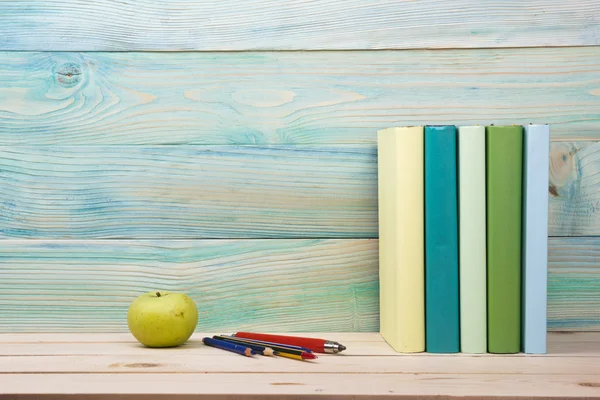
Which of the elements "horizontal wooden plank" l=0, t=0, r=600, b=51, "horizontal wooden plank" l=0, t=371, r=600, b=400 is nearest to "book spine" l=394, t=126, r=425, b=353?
"horizontal wooden plank" l=0, t=371, r=600, b=400

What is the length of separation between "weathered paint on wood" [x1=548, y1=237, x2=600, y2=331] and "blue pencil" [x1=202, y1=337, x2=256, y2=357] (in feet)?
1.67

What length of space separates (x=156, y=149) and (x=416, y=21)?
0.47 metres

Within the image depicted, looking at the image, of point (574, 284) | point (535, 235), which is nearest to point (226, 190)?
point (535, 235)

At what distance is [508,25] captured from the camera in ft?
3.72

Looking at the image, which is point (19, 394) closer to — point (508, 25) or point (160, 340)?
point (160, 340)

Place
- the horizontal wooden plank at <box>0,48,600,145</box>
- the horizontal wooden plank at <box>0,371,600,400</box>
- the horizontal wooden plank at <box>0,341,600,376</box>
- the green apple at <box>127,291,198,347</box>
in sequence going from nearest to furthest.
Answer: the horizontal wooden plank at <box>0,371,600,400</box>
the horizontal wooden plank at <box>0,341,600,376</box>
the green apple at <box>127,291,198,347</box>
the horizontal wooden plank at <box>0,48,600,145</box>

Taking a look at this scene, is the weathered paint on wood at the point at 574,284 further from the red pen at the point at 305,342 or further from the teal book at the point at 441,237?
the red pen at the point at 305,342

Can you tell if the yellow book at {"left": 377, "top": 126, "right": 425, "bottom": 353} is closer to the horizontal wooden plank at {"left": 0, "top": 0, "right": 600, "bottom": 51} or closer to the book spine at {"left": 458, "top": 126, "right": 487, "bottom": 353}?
the book spine at {"left": 458, "top": 126, "right": 487, "bottom": 353}

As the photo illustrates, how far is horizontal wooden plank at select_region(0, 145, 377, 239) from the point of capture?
1134mm

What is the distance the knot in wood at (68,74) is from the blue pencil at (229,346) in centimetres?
47

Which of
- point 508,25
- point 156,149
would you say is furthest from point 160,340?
point 508,25

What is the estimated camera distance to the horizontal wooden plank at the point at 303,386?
2.50ft

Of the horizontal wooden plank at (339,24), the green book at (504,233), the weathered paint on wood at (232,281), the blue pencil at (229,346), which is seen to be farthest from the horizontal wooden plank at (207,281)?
the horizontal wooden plank at (339,24)

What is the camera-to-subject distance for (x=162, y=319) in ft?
3.24
